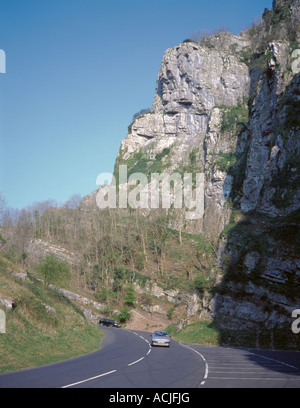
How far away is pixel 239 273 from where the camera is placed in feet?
119

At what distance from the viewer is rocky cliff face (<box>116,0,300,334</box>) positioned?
108 ft

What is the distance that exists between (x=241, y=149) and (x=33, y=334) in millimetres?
73646

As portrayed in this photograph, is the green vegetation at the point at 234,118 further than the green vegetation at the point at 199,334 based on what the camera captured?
Yes

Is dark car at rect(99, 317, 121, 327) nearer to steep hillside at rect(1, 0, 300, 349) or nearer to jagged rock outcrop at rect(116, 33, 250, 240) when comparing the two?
steep hillside at rect(1, 0, 300, 349)

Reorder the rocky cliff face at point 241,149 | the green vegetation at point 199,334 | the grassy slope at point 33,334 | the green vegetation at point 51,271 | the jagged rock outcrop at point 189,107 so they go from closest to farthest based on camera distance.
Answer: the grassy slope at point 33,334, the green vegetation at point 199,334, the rocky cliff face at point 241,149, the green vegetation at point 51,271, the jagged rock outcrop at point 189,107

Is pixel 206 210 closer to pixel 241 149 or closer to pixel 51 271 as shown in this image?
pixel 241 149

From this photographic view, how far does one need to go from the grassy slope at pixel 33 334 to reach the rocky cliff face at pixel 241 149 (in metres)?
16.2

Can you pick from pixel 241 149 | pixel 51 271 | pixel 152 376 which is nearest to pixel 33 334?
pixel 152 376

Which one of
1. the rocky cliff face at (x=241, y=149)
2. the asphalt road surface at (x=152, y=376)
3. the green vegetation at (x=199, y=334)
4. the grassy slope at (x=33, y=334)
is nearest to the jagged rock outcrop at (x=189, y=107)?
the rocky cliff face at (x=241, y=149)

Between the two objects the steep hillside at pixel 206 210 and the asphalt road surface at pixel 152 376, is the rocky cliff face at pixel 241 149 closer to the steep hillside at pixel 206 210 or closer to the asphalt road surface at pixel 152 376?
the steep hillside at pixel 206 210

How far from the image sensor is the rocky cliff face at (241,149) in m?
32.9

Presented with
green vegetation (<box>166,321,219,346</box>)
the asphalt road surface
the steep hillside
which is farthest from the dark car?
the asphalt road surface

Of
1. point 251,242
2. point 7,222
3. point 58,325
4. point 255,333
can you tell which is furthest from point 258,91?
point 7,222

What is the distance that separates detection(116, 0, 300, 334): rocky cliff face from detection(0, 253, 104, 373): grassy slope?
1617 cm
